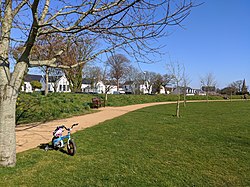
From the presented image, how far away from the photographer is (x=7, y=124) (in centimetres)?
392

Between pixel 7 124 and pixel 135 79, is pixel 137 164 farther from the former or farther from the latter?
pixel 135 79

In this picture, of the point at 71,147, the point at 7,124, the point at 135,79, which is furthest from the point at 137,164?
the point at 135,79

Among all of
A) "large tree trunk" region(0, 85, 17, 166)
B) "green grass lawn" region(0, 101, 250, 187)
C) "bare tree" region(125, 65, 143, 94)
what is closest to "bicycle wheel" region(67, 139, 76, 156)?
"green grass lawn" region(0, 101, 250, 187)

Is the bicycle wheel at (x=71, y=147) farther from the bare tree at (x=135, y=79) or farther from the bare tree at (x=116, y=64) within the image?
the bare tree at (x=135, y=79)

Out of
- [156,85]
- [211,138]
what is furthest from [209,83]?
[211,138]

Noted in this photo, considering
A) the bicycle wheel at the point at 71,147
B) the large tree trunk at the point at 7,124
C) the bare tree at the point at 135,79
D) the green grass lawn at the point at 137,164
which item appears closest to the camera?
the green grass lawn at the point at 137,164

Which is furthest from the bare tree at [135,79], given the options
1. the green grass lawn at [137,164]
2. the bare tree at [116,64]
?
the green grass lawn at [137,164]

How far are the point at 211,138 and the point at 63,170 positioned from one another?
5.11 meters

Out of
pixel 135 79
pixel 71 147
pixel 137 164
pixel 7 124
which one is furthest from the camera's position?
pixel 135 79

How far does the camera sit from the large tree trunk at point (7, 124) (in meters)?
3.90

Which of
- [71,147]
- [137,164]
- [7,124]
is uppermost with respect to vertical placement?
[7,124]

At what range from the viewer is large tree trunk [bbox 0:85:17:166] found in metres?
3.90

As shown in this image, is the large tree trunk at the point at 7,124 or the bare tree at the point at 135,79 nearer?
the large tree trunk at the point at 7,124

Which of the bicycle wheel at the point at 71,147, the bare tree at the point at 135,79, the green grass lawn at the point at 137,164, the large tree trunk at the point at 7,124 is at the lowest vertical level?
the green grass lawn at the point at 137,164
